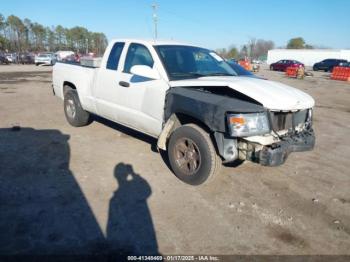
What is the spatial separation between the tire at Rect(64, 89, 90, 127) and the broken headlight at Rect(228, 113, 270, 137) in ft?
13.4

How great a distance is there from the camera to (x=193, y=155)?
4164 millimetres

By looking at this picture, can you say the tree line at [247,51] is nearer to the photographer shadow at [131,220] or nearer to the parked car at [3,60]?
the parked car at [3,60]

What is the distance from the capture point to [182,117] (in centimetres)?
435

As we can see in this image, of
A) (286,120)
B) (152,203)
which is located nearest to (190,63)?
(286,120)

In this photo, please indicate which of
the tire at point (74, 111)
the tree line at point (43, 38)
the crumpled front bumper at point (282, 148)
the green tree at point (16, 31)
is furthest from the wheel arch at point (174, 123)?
the green tree at point (16, 31)

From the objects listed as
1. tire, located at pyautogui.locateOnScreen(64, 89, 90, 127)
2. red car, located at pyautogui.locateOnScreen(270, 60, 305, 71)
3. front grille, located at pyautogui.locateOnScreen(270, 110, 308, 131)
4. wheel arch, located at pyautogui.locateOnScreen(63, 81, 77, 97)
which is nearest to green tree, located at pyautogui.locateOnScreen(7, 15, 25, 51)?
red car, located at pyautogui.locateOnScreen(270, 60, 305, 71)

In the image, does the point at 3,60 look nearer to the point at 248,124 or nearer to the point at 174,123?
the point at 174,123

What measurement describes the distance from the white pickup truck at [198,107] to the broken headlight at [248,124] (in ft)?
0.04

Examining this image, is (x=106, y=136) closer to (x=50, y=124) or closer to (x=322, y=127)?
(x=50, y=124)

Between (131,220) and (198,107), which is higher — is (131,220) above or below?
below

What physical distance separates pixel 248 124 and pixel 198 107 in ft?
2.11

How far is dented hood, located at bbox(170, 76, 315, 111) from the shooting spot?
3729 millimetres

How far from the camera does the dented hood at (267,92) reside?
12.2 ft

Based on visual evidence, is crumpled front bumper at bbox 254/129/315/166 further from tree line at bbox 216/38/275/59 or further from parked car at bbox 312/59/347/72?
tree line at bbox 216/38/275/59
